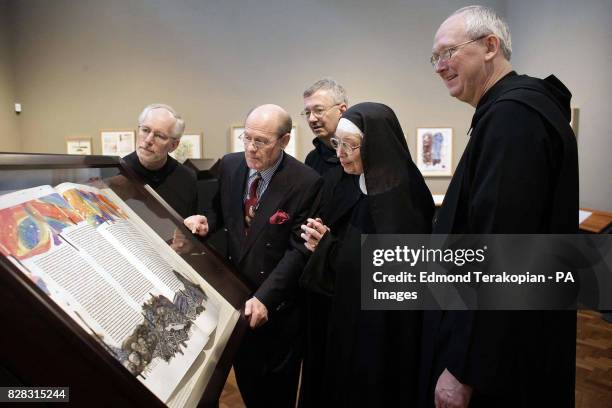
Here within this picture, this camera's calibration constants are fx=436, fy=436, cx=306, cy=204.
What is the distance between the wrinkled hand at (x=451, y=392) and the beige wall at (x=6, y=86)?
8.33m

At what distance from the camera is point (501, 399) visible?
1385 mm

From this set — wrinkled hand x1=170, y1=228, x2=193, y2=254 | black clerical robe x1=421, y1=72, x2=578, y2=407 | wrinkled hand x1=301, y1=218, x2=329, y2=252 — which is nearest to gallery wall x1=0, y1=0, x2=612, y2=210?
wrinkled hand x1=301, y1=218, x2=329, y2=252

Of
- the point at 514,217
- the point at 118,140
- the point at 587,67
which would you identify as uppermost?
the point at 587,67

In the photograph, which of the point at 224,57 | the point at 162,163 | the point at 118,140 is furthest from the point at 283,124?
the point at 118,140

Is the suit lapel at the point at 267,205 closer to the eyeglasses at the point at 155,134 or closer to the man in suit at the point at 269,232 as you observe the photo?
the man in suit at the point at 269,232

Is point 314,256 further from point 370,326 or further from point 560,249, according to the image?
point 560,249

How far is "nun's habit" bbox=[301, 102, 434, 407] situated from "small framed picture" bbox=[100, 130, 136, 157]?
250 inches

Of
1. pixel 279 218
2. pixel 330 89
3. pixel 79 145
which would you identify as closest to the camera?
pixel 279 218

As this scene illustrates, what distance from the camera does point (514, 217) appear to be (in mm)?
1289

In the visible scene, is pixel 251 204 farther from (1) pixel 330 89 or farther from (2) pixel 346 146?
(1) pixel 330 89

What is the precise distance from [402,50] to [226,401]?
228 inches

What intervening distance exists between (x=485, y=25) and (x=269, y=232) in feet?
4.20

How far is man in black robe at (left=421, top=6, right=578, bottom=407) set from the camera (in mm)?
1290

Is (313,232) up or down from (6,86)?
down
